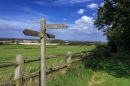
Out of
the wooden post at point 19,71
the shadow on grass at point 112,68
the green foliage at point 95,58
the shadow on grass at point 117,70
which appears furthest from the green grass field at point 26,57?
the shadow on grass at point 117,70

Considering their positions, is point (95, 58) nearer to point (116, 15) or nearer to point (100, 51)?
point (100, 51)

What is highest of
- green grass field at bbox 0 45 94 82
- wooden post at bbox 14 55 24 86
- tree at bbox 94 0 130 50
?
tree at bbox 94 0 130 50

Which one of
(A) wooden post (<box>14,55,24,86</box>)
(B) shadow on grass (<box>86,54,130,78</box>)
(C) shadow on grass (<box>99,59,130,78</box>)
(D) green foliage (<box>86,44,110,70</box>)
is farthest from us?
(D) green foliage (<box>86,44,110,70</box>)

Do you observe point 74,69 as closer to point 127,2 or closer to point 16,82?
point 16,82

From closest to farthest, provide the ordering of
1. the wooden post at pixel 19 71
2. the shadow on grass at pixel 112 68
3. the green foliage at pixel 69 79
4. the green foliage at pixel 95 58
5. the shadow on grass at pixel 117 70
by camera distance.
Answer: the wooden post at pixel 19 71 → the green foliage at pixel 69 79 → the shadow on grass at pixel 117 70 → the shadow on grass at pixel 112 68 → the green foliage at pixel 95 58

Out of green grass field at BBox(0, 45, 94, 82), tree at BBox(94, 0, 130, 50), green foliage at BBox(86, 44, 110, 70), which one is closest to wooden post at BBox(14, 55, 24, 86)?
green grass field at BBox(0, 45, 94, 82)

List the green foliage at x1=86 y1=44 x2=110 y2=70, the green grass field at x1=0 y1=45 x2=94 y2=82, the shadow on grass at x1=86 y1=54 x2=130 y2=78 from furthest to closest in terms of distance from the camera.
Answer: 1. the green foliage at x1=86 y1=44 x2=110 y2=70
2. the shadow on grass at x1=86 y1=54 x2=130 y2=78
3. the green grass field at x1=0 y1=45 x2=94 y2=82

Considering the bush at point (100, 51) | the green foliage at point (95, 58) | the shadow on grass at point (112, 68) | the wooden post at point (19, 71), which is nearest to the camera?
the wooden post at point (19, 71)

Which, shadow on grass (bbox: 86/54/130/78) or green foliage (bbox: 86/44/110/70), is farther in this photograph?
green foliage (bbox: 86/44/110/70)

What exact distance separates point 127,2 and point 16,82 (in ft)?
36.8

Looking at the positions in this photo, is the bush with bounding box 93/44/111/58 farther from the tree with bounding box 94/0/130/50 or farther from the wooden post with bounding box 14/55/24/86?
the wooden post with bounding box 14/55/24/86

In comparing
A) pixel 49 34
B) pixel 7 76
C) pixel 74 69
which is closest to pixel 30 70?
pixel 7 76

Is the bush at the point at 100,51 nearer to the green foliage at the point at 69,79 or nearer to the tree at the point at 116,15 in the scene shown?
the tree at the point at 116,15

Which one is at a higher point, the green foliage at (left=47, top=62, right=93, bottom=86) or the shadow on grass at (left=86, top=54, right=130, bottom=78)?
the green foliage at (left=47, top=62, right=93, bottom=86)
